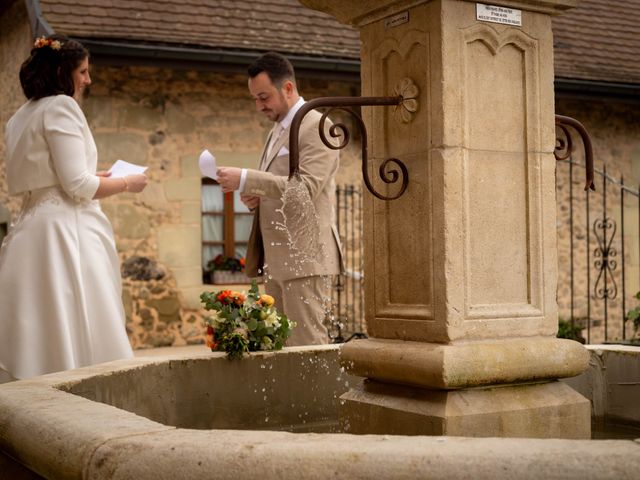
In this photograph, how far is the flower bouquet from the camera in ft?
11.9

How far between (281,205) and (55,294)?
110 centimetres

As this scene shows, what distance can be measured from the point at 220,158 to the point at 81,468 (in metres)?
8.62

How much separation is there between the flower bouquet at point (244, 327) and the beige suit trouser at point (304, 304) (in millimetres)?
421

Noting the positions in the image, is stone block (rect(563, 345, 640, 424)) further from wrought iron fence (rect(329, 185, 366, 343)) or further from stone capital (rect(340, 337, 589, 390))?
wrought iron fence (rect(329, 185, 366, 343))

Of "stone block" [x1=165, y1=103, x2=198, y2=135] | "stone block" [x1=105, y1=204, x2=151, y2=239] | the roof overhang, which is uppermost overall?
the roof overhang

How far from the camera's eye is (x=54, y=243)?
4.54m

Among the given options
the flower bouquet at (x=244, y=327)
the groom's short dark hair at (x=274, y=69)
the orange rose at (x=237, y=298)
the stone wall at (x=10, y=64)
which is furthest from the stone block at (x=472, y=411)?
the stone wall at (x=10, y=64)

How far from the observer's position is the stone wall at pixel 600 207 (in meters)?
12.1

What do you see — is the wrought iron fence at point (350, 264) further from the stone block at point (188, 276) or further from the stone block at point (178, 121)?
the stone block at point (178, 121)

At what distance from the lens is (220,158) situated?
10.4 m

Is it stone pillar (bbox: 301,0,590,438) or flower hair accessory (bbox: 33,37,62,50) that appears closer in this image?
stone pillar (bbox: 301,0,590,438)

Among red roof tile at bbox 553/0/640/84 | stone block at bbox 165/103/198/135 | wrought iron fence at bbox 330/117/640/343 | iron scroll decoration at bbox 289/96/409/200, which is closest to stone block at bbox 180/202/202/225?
stone block at bbox 165/103/198/135

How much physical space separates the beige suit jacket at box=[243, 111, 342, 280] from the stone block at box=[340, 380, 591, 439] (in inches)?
57.0

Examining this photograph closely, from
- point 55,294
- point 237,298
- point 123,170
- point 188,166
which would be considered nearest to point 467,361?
point 237,298
